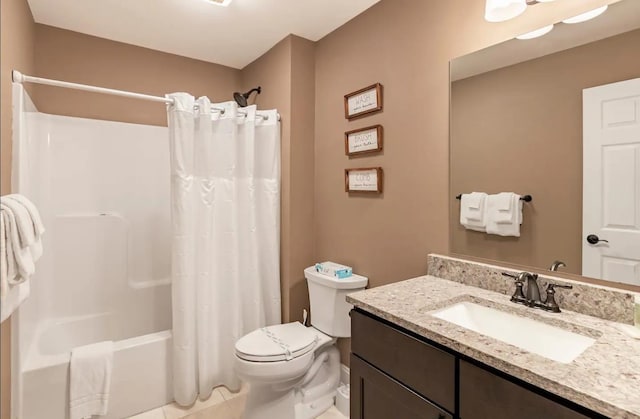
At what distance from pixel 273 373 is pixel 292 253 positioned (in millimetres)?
855

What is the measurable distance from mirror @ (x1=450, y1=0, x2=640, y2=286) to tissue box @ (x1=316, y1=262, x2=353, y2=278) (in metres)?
0.69

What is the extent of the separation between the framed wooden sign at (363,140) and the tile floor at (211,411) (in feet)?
5.24

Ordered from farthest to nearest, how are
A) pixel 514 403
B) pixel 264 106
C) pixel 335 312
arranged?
pixel 264 106, pixel 335 312, pixel 514 403

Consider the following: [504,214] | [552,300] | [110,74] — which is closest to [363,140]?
[504,214]

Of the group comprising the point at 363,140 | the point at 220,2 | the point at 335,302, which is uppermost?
the point at 220,2

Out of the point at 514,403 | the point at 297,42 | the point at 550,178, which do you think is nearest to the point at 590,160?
the point at 550,178

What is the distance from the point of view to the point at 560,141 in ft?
3.90

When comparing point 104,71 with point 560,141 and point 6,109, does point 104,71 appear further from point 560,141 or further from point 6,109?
point 560,141

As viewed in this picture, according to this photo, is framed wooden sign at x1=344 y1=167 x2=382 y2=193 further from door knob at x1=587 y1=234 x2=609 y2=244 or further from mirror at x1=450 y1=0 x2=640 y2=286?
door knob at x1=587 y1=234 x2=609 y2=244

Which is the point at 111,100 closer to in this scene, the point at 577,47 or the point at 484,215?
the point at 484,215

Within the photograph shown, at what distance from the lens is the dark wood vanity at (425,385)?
2.49ft

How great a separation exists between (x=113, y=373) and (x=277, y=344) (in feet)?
3.14

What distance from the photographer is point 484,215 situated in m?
1.43

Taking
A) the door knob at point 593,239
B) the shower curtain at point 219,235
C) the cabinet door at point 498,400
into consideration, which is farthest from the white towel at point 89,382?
the door knob at point 593,239
